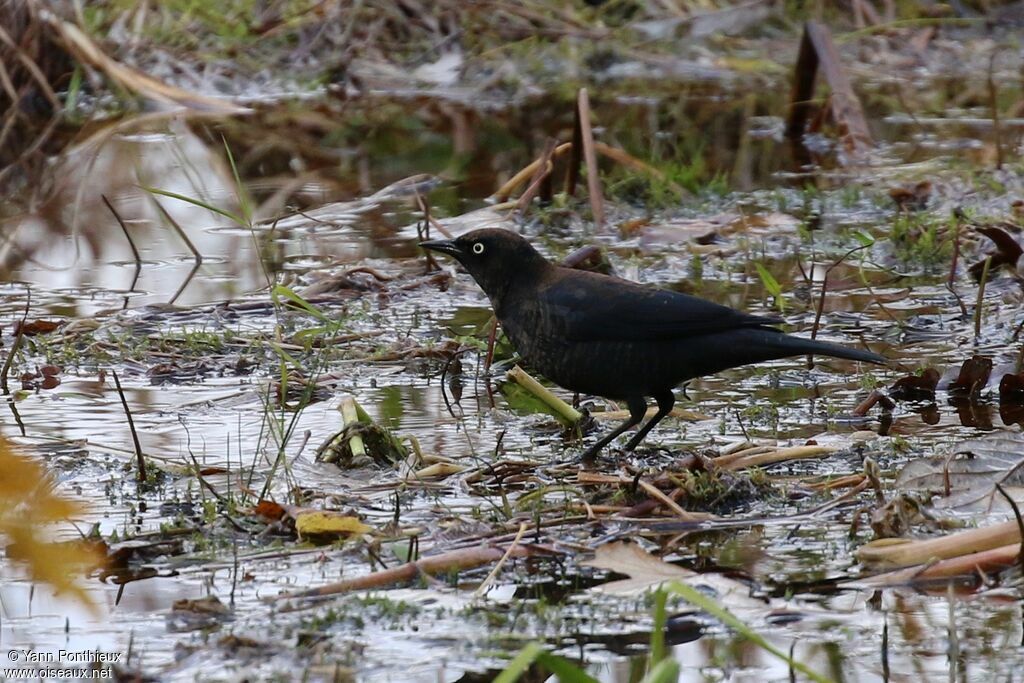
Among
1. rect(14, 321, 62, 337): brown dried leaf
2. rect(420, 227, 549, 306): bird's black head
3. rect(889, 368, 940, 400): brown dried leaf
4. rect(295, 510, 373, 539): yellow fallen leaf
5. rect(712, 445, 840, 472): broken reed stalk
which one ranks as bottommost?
rect(14, 321, 62, 337): brown dried leaf

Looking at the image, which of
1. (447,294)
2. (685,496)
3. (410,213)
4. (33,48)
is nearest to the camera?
(685,496)

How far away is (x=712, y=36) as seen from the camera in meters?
14.6

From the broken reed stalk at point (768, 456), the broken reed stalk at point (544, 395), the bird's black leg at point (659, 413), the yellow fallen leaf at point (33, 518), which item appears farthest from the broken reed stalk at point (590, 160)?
the yellow fallen leaf at point (33, 518)

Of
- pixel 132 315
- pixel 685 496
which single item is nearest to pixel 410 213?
pixel 132 315

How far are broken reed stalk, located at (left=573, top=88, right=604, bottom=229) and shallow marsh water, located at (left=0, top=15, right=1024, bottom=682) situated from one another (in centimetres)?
17

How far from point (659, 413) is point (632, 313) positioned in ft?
1.17

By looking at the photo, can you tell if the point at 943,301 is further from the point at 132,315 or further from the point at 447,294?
the point at 132,315

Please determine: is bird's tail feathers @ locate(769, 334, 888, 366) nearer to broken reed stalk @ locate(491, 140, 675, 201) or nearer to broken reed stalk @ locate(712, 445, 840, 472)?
broken reed stalk @ locate(712, 445, 840, 472)

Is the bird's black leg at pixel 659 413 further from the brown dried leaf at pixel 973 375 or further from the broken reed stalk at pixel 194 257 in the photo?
the broken reed stalk at pixel 194 257

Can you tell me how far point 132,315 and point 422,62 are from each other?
24.4ft

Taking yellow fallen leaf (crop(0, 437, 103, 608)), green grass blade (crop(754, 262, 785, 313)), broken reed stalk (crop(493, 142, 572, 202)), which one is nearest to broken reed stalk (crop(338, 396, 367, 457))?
green grass blade (crop(754, 262, 785, 313))

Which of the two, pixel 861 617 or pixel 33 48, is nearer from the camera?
pixel 861 617

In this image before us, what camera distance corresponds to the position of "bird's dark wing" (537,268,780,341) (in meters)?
5.00

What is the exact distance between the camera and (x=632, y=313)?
5121mm
